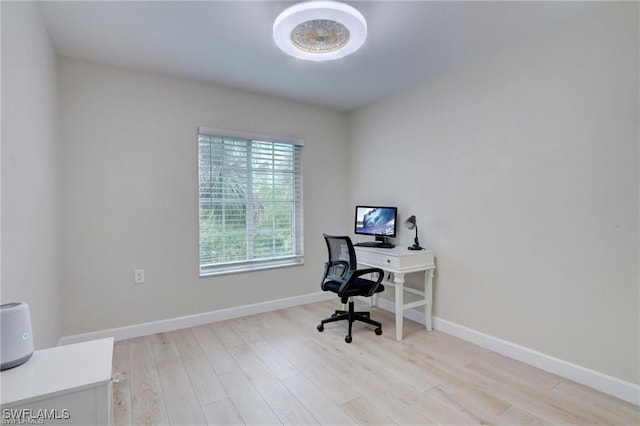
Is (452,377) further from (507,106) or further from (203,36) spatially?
(203,36)

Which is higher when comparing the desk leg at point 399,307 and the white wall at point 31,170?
the white wall at point 31,170

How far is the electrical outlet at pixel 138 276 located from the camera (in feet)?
9.21

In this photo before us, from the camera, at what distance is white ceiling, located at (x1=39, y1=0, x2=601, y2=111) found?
194 cm

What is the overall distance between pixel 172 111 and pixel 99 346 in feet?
7.57

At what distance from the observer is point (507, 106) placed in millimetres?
2434

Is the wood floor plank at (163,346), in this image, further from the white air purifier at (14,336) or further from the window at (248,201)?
the white air purifier at (14,336)

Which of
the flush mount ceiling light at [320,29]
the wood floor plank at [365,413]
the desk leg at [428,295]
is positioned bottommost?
the wood floor plank at [365,413]

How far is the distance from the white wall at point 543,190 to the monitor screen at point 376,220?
285 mm

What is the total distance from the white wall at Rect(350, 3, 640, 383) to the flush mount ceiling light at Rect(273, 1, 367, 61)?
1286mm

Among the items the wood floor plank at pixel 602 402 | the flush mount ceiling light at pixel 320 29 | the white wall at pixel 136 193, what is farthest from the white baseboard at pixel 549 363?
the flush mount ceiling light at pixel 320 29

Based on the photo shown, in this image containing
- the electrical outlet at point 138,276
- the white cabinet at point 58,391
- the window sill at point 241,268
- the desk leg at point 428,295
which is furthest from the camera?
the window sill at point 241,268

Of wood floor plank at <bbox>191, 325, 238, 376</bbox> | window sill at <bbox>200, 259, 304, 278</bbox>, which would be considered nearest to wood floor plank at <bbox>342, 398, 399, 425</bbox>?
wood floor plank at <bbox>191, 325, 238, 376</bbox>

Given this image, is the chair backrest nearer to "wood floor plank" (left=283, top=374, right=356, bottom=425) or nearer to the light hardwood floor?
the light hardwood floor

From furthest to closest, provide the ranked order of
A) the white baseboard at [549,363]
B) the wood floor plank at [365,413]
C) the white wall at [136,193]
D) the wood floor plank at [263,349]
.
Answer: the white wall at [136,193] < the wood floor plank at [263,349] < the white baseboard at [549,363] < the wood floor plank at [365,413]
